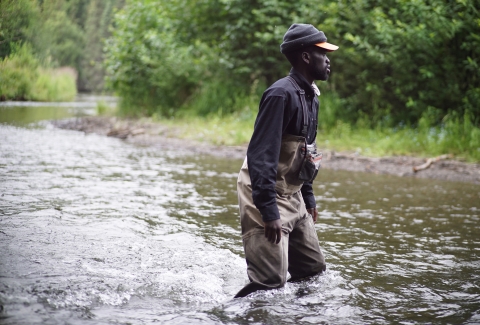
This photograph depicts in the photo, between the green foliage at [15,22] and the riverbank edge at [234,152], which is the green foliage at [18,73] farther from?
the riverbank edge at [234,152]

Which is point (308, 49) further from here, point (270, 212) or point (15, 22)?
point (15, 22)

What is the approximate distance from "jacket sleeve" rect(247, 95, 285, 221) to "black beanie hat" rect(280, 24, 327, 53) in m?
0.48

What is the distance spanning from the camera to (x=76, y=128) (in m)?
17.3

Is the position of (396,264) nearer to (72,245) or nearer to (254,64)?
(72,245)

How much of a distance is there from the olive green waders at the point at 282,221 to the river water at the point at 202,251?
304mm

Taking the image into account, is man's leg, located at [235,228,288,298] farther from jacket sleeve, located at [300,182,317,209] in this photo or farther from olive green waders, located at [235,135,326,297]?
jacket sleeve, located at [300,182,317,209]

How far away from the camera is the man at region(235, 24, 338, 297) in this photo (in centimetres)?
370

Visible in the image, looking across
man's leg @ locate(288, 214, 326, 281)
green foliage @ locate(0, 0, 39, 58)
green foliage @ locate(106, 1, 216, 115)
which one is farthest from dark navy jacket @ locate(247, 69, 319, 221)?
green foliage @ locate(106, 1, 216, 115)

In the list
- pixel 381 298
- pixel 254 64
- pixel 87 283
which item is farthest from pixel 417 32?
pixel 87 283

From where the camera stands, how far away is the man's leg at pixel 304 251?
14.0 feet

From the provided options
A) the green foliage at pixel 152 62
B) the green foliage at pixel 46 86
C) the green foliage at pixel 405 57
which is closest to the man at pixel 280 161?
the green foliage at pixel 46 86

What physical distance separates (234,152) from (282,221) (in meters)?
9.10

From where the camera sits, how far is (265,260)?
12.7ft

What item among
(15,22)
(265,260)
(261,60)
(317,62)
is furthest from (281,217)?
(261,60)
